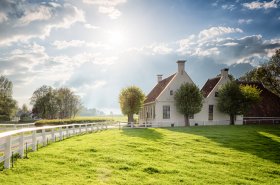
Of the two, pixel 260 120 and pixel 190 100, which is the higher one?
pixel 190 100

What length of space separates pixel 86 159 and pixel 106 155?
1.39 metres

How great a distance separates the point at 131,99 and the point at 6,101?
5750cm

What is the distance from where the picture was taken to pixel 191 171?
11.6 m

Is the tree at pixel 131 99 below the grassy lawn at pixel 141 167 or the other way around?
the other way around

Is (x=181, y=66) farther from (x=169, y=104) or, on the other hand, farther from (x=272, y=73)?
(x=272, y=73)

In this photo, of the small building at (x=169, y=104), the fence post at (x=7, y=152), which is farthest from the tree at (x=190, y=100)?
the fence post at (x=7, y=152)

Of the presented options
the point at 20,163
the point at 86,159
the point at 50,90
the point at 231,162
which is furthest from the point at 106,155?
the point at 50,90

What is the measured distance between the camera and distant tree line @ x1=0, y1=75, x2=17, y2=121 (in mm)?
80963

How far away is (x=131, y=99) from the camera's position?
43.9m

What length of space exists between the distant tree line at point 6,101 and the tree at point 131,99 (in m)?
51.4

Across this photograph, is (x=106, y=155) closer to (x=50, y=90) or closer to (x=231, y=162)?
(x=231, y=162)

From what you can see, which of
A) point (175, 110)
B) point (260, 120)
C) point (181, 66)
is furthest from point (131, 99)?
point (260, 120)

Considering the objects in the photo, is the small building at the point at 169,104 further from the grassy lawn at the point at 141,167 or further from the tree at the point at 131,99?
the grassy lawn at the point at 141,167

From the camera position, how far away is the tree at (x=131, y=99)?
144 ft
